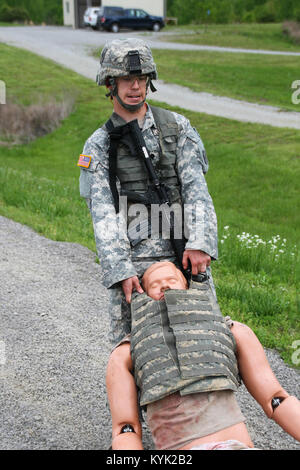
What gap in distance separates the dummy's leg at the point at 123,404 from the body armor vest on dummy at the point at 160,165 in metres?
1.01

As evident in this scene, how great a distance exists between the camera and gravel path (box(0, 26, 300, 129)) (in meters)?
20.1

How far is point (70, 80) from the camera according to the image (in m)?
25.2

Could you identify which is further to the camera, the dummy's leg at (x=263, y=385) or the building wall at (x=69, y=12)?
the building wall at (x=69, y=12)

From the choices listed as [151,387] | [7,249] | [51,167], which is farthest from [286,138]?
[151,387]

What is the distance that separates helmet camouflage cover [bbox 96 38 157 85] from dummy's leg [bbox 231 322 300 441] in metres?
1.71

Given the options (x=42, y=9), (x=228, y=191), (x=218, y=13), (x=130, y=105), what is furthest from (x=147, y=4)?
(x=130, y=105)

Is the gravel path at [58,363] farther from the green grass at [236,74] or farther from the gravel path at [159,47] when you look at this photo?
the green grass at [236,74]

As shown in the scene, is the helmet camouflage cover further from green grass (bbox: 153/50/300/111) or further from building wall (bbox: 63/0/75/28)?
building wall (bbox: 63/0/75/28)

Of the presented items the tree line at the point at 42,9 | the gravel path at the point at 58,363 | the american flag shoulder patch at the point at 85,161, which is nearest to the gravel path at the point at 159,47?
the gravel path at the point at 58,363

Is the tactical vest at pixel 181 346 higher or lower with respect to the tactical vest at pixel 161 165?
lower

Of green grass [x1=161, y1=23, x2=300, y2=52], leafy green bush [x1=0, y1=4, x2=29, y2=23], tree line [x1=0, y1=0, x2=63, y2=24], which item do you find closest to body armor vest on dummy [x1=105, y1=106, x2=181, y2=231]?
green grass [x1=161, y1=23, x2=300, y2=52]

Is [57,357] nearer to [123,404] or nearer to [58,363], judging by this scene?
[58,363]

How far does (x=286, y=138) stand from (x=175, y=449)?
15.0 meters

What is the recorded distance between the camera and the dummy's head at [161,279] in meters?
3.64
